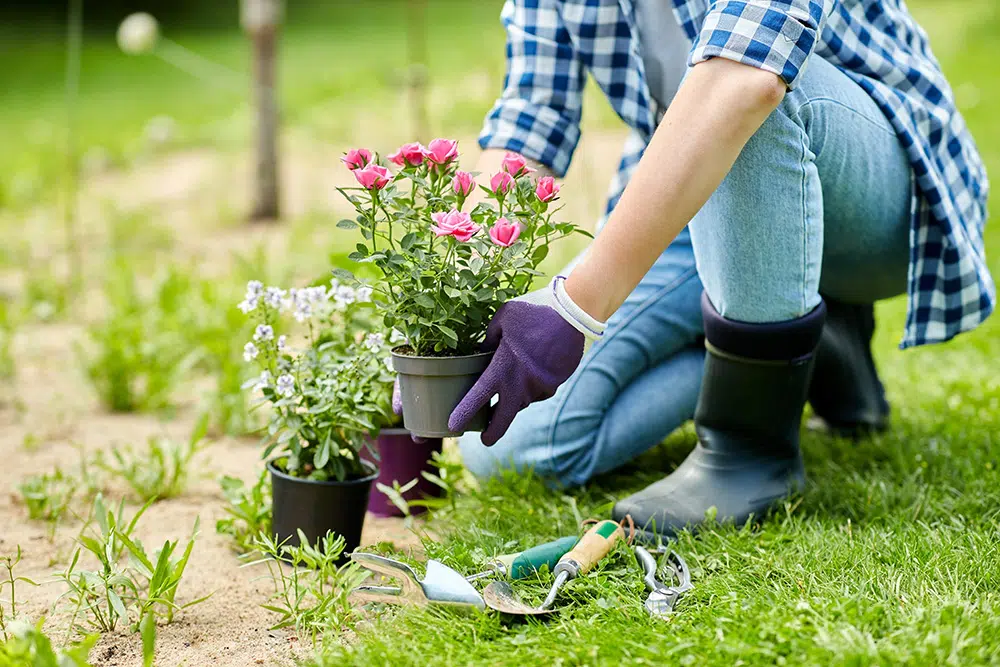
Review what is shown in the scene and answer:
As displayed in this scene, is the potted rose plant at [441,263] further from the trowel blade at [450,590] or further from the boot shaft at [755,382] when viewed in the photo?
the boot shaft at [755,382]

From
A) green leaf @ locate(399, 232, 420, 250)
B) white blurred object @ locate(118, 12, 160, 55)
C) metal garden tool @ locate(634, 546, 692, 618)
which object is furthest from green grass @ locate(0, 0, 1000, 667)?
white blurred object @ locate(118, 12, 160, 55)

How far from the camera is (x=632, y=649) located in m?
1.28

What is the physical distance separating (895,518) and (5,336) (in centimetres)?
233

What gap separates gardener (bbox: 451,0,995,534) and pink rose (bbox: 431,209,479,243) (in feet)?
0.38

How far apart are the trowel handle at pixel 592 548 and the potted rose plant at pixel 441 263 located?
0.78 ft

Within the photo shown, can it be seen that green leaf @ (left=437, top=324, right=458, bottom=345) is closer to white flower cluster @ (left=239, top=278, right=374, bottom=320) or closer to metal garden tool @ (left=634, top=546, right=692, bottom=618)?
white flower cluster @ (left=239, top=278, right=374, bottom=320)

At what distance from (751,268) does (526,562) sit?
556 mm

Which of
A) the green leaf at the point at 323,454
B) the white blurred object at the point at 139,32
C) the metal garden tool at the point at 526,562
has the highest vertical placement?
the white blurred object at the point at 139,32

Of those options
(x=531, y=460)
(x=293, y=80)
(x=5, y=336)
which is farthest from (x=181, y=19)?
(x=531, y=460)

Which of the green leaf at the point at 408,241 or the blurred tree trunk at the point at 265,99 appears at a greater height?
the blurred tree trunk at the point at 265,99

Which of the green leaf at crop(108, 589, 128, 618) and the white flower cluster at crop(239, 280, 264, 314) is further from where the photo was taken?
the white flower cluster at crop(239, 280, 264, 314)

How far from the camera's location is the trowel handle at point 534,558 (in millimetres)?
1483

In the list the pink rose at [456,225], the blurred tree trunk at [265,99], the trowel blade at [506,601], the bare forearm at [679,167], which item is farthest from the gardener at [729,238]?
the blurred tree trunk at [265,99]

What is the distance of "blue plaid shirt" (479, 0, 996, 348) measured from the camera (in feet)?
5.66
